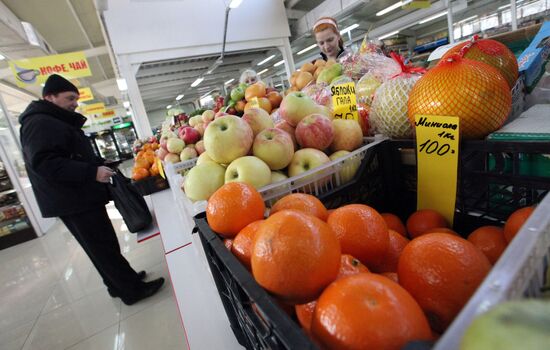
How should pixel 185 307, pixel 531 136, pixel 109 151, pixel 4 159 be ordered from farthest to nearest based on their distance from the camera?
pixel 109 151, pixel 4 159, pixel 185 307, pixel 531 136

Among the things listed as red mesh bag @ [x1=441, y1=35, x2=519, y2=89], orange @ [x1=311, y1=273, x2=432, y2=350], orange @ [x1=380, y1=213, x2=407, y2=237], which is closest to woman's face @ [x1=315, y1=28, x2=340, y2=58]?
red mesh bag @ [x1=441, y1=35, x2=519, y2=89]

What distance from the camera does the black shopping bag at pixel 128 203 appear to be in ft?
6.37

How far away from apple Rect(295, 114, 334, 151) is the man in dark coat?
147cm

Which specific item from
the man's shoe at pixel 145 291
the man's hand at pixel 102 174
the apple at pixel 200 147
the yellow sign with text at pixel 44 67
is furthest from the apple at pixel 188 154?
the yellow sign with text at pixel 44 67

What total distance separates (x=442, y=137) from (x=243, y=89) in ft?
5.56

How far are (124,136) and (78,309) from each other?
1546 cm

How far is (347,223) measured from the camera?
0.52m

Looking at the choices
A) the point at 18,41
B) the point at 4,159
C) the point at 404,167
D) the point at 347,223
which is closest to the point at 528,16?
the point at 404,167

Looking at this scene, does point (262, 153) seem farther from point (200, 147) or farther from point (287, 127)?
point (200, 147)

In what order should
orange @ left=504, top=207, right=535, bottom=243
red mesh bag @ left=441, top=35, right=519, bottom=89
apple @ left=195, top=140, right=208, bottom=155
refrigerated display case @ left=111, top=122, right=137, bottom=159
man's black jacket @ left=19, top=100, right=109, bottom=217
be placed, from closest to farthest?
orange @ left=504, top=207, right=535, bottom=243 → red mesh bag @ left=441, top=35, right=519, bottom=89 → man's black jacket @ left=19, top=100, right=109, bottom=217 → apple @ left=195, top=140, right=208, bottom=155 → refrigerated display case @ left=111, top=122, right=137, bottom=159

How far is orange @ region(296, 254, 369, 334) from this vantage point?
411mm

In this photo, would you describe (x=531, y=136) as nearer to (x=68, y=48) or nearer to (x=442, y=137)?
(x=442, y=137)

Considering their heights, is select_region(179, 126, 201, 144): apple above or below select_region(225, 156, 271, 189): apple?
above

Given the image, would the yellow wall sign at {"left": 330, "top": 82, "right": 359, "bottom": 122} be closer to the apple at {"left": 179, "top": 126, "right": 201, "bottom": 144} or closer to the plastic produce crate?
the plastic produce crate
